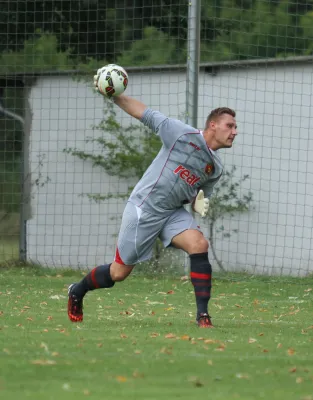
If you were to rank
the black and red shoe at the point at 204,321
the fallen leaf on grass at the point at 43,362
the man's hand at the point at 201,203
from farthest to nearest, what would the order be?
1. the man's hand at the point at 201,203
2. the black and red shoe at the point at 204,321
3. the fallen leaf on grass at the point at 43,362

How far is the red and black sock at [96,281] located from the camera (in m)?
8.81

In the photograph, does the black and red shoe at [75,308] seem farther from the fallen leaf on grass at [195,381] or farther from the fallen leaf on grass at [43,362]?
the fallen leaf on grass at [195,381]

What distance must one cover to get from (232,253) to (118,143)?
7.58ft

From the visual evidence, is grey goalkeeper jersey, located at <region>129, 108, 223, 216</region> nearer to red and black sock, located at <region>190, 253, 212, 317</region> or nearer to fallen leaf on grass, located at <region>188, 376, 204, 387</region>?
red and black sock, located at <region>190, 253, 212, 317</region>

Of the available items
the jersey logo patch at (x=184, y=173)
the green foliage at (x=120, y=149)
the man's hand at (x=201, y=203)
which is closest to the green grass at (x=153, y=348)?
the man's hand at (x=201, y=203)

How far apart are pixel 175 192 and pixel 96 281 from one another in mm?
991

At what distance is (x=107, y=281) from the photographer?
347 inches

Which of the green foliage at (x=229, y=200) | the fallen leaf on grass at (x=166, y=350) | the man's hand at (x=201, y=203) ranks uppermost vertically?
the man's hand at (x=201, y=203)

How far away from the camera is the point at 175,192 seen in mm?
8586

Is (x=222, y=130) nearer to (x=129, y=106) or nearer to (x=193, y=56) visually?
(x=129, y=106)

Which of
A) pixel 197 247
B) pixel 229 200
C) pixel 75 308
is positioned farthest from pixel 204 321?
pixel 229 200

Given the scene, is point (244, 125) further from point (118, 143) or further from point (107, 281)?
point (107, 281)

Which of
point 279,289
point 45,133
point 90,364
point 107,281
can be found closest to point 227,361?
point 90,364

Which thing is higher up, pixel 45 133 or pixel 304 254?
pixel 45 133
